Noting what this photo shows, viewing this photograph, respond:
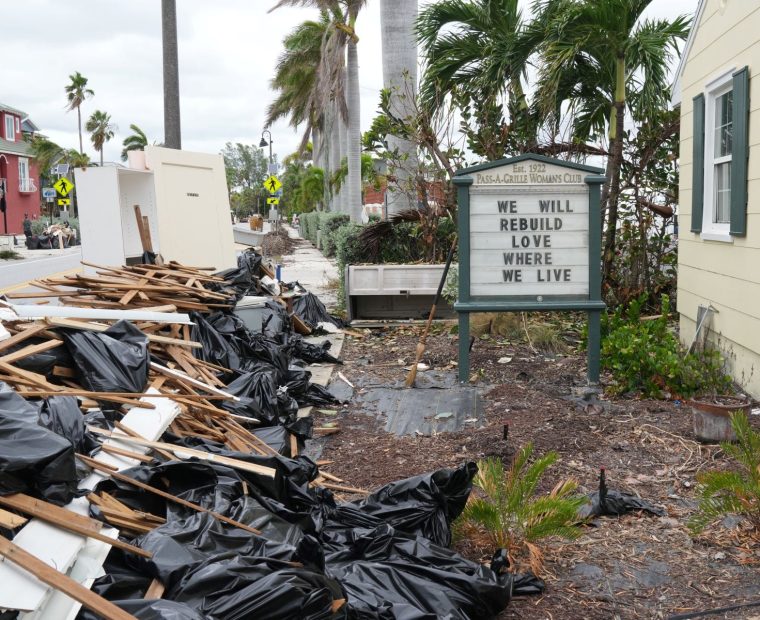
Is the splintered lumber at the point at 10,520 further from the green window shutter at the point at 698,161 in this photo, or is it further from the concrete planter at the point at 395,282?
the concrete planter at the point at 395,282

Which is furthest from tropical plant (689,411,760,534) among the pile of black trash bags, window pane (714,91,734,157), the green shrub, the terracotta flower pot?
window pane (714,91,734,157)

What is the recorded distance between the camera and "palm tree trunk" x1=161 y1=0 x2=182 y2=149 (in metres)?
14.7

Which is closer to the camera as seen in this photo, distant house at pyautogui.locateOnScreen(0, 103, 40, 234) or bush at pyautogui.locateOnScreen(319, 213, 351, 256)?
bush at pyautogui.locateOnScreen(319, 213, 351, 256)

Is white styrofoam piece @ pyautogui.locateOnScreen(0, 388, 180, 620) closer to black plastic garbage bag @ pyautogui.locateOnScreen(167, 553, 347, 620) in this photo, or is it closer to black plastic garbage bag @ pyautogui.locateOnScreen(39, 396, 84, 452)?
black plastic garbage bag @ pyautogui.locateOnScreen(39, 396, 84, 452)

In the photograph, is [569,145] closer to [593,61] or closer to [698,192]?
[593,61]

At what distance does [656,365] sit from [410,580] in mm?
4603

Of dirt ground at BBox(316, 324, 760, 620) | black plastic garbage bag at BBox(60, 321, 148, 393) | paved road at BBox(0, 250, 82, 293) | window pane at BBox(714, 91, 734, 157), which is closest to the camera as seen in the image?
dirt ground at BBox(316, 324, 760, 620)

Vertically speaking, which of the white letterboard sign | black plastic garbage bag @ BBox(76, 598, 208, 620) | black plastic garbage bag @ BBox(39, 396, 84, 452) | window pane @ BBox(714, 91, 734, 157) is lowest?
black plastic garbage bag @ BBox(76, 598, 208, 620)

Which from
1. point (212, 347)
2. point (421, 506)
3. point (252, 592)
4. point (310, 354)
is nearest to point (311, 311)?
point (310, 354)

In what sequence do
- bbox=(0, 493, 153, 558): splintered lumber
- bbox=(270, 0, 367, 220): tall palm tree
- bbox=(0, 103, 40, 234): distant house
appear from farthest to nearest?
1. bbox=(0, 103, 40, 234): distant house
2. bbox=(270, 0, 367, 220): tall palm tree
3. bbox=(0, 493, 153, 558): splintered lumber

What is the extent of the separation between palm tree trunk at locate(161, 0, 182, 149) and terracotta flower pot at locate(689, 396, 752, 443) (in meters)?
11.0

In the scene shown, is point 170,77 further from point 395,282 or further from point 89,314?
point 89,314

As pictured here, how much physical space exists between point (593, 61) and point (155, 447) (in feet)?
32.6

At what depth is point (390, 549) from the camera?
388 cm
